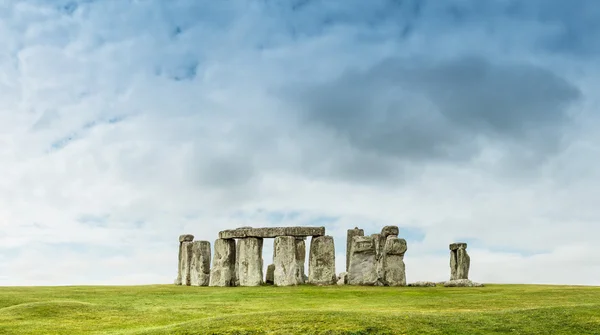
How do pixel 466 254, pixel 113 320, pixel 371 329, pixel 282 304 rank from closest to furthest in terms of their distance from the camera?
pixel 371 329
pixel 113 320
pixel 282 304
pixel 466 254

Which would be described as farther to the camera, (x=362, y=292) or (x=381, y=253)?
(x=381, y=253)

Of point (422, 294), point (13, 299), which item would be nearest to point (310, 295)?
point (422, 294)

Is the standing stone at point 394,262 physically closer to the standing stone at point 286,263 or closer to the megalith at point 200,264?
the standing stone at point 286,263

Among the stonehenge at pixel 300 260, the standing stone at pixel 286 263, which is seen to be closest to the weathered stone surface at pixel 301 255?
the stonehenge at pixel 300 260

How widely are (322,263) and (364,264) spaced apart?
7.45 feet

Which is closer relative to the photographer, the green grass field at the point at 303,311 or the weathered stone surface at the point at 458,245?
the green grass field at the point at 303,311

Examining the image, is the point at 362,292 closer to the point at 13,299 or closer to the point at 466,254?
the point at 466,254

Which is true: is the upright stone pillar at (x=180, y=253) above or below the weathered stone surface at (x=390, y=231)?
below

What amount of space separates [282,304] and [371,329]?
10.3 meters

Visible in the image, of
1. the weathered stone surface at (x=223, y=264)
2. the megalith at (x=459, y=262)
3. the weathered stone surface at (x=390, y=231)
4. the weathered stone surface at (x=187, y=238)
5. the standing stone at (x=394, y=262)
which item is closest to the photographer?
the standing stone at (x=394, y=262)

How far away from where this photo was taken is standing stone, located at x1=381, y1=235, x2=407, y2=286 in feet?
117

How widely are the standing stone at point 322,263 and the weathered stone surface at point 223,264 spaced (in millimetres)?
4872

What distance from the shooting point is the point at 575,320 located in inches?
706

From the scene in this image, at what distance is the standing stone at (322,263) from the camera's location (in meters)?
36.4
